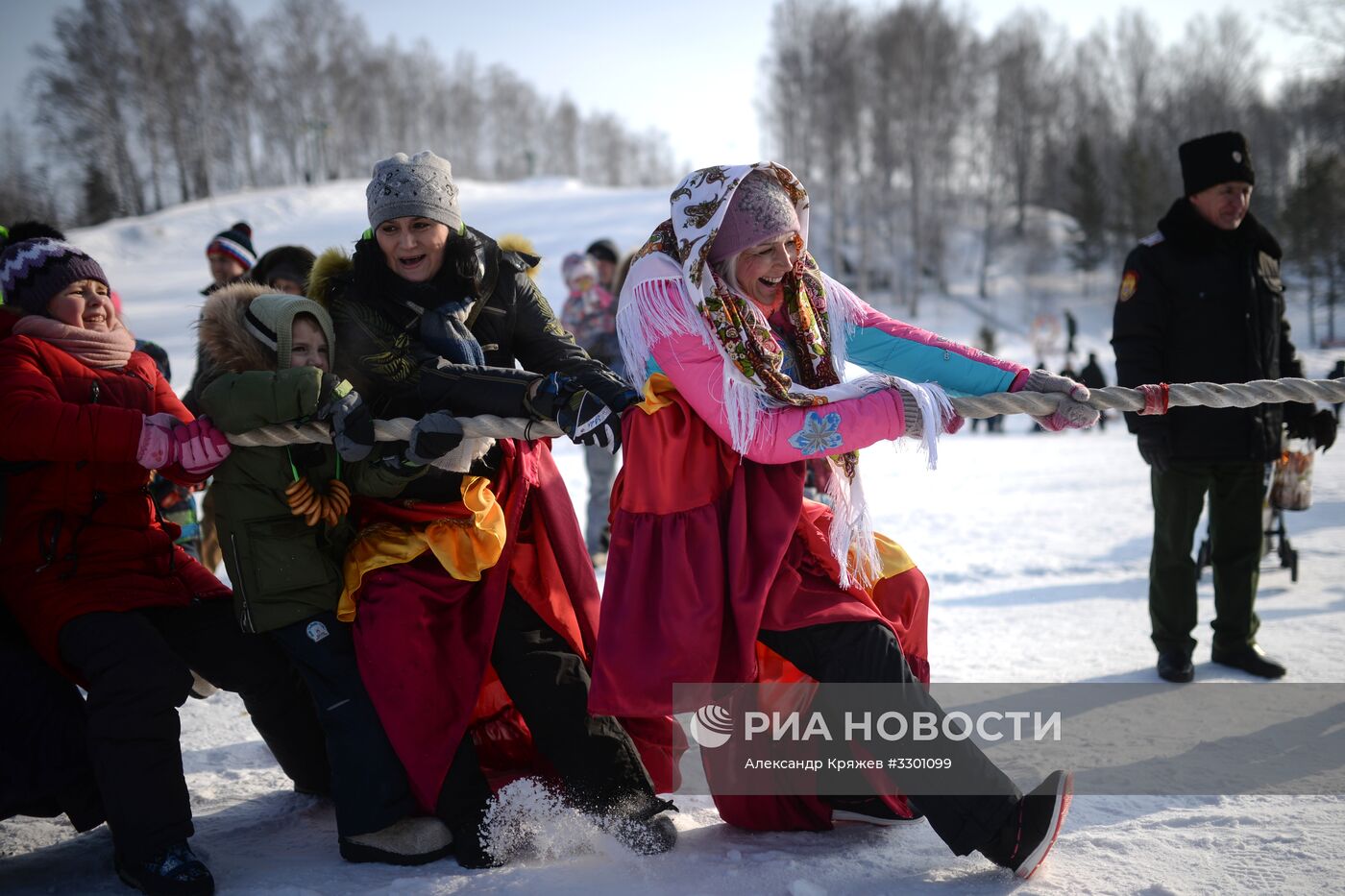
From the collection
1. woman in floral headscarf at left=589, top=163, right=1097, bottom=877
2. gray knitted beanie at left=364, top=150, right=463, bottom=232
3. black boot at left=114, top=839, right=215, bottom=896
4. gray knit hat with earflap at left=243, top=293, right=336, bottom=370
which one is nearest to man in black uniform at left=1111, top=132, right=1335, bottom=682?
woman in floral headscarf at left=589, top=163, right=1097, bottom=877

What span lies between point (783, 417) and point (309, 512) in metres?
1.25

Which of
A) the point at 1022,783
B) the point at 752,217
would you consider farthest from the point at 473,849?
the point at 752,217

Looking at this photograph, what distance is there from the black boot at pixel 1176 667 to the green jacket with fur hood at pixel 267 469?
119 inches

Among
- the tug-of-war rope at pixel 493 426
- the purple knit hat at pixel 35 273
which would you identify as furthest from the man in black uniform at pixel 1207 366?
the purple knit hat at pixel 35 273

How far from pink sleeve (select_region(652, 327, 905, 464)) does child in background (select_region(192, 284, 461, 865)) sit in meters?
0.58

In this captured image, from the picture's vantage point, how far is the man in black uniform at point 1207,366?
3607mm

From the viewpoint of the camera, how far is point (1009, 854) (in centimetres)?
207

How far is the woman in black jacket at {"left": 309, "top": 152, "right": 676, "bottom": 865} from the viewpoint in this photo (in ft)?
7.77

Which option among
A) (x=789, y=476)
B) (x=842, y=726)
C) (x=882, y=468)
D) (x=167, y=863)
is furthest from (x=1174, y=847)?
(x=882, y=468)

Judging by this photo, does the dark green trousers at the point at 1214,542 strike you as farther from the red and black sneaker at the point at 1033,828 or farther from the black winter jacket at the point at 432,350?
the black winter jacket at the point at 432,350

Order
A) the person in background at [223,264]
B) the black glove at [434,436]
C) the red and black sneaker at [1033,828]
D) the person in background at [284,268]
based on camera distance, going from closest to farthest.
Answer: the red and black sneaker at [1033,828]
the black glove at [434,436]
the person in background at [284,268]
the person in background at [223,264]

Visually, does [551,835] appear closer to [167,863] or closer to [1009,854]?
[167,863]

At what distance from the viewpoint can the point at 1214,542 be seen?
3838mm

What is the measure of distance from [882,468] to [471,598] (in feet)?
29.4
